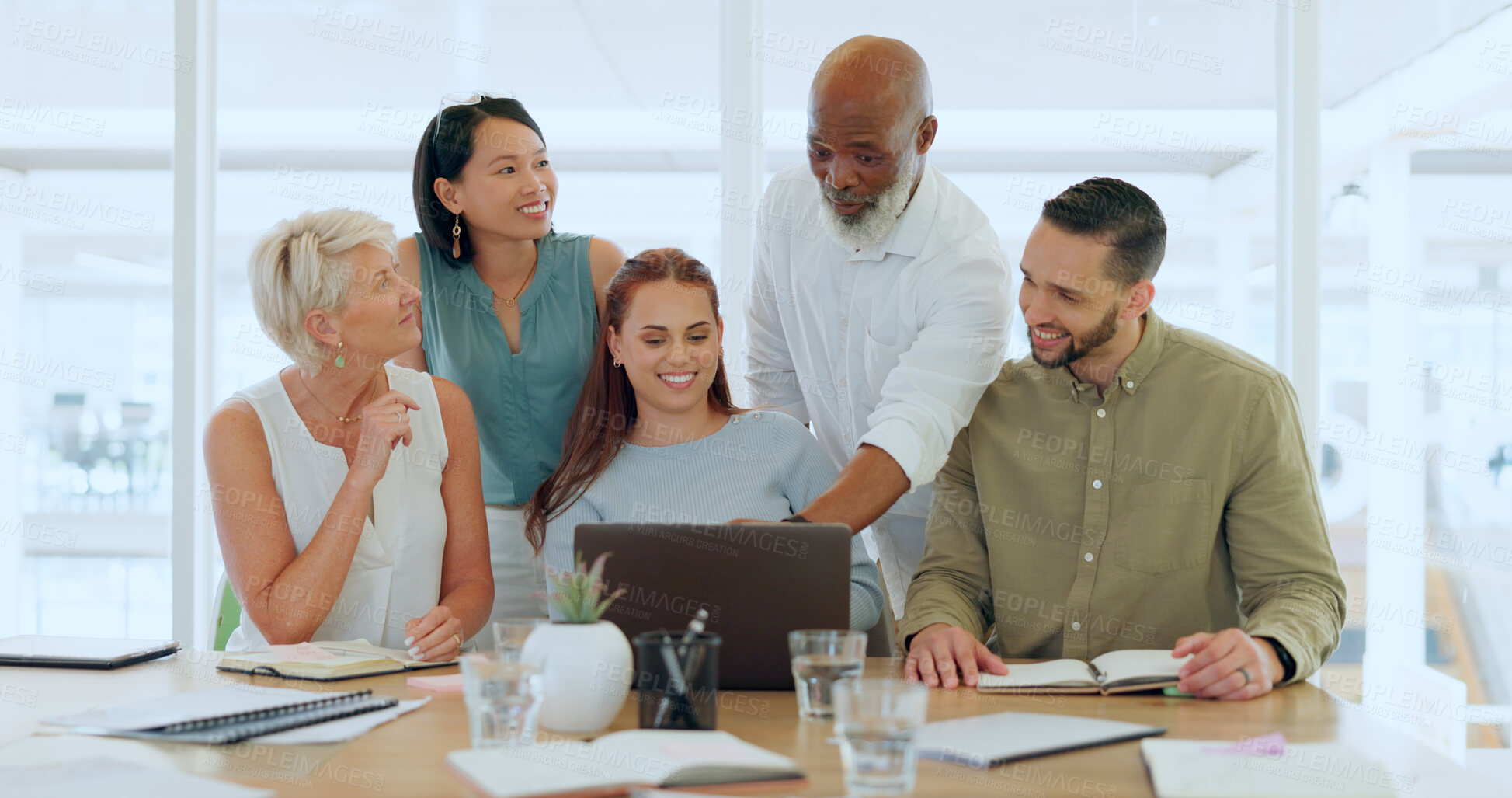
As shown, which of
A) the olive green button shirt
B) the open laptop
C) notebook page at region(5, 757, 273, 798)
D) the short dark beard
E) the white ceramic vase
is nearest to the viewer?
notebook page at region(5, 757, 273, 798)

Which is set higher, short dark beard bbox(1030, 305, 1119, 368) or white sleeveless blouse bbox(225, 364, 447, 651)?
short dark beard bbox(1030, 305, 1119, 368)

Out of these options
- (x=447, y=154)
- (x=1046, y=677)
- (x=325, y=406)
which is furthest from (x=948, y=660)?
(x=447, y=154)

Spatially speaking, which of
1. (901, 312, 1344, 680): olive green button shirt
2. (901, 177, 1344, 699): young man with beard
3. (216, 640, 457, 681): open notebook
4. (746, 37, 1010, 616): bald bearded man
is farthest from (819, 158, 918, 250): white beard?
(216, 640, 457, 681): open notebook

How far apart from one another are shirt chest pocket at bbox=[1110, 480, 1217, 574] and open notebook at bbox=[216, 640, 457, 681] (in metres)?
1.09

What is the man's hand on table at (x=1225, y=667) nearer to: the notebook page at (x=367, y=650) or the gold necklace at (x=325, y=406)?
the notebook page at (x=367, y=650)

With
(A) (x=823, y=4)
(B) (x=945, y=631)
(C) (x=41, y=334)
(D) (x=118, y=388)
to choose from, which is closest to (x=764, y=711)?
(B) (x=945, y=631)

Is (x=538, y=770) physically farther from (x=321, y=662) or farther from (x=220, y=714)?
(x=321, y=662)

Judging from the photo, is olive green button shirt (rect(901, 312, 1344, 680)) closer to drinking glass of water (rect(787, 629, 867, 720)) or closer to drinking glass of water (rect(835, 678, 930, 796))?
drinking glass of water (rect(787, 629, 867, 720))

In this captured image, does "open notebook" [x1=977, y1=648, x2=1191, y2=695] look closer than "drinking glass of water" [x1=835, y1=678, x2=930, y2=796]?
No

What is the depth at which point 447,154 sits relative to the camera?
240 cm

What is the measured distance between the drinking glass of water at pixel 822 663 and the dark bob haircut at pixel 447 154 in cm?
140

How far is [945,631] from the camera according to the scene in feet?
5.60

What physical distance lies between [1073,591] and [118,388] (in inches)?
121

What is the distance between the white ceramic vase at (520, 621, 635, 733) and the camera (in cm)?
130
